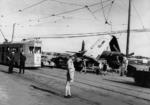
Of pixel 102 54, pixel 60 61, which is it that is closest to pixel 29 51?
pixel 60 61

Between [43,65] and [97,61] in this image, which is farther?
[43,65]

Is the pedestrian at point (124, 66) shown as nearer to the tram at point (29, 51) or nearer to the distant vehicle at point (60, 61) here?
the tram at point (29, 51)

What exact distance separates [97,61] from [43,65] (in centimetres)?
1156

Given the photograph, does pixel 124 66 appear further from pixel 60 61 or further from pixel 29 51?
pixel 60 61

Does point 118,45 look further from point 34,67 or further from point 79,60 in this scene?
point 34,67

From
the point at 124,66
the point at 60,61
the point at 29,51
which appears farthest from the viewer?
the point at 60,61

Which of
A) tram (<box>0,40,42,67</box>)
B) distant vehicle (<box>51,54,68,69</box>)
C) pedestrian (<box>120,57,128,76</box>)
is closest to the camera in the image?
pedestrian (<box>120,57,128,76</box>)

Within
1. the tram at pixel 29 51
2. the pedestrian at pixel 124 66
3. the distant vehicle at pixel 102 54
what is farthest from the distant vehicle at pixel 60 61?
the pedestrian at pixel 124 66

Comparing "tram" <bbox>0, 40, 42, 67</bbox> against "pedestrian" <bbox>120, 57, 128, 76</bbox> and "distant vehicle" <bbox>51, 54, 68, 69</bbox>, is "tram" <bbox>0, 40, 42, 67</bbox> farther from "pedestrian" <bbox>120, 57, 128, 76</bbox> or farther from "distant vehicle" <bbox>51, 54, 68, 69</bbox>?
"pedestrian" <bbox>120, 57, 128, 76</bbox>

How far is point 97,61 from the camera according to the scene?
1222 inches

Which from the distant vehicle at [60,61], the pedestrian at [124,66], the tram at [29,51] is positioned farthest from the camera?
the distant vehicle at [60,61]

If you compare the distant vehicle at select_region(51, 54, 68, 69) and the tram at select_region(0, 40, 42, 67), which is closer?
the tram at select_region(0, 40, 42, 67)

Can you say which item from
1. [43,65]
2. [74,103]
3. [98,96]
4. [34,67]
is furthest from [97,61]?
[74,103]

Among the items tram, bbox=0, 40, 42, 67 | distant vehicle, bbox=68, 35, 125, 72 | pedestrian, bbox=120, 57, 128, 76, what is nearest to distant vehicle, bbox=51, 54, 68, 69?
distant vehicle, bbox=68, 35, 125, 72
